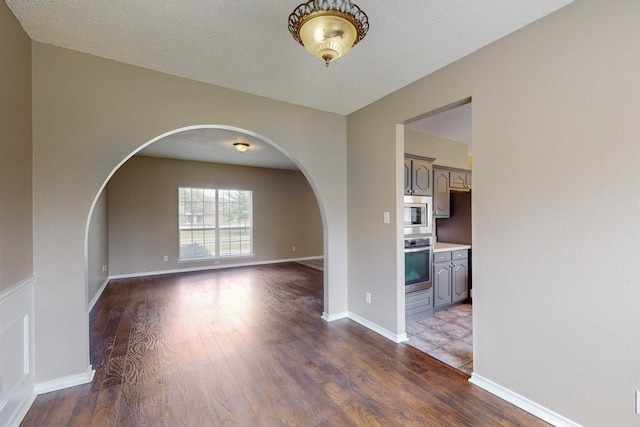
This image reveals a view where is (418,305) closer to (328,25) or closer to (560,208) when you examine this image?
(560,208)

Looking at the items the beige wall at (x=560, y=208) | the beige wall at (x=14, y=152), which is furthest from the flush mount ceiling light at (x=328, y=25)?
the beige wall at (x=14, y=152)

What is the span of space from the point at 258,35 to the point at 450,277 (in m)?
3.62

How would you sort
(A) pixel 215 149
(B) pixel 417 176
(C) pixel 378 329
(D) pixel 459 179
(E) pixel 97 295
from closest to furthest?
(C) pixel 378 329, (B) pixel 417 176, (D) pixel 459 179, (E) pixel 97 295, (A) pixel 215 149

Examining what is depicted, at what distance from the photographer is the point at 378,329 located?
323 centimetres

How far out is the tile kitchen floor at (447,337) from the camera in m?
2.63

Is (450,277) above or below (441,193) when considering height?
below

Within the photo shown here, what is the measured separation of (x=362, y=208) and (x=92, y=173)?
265 cm

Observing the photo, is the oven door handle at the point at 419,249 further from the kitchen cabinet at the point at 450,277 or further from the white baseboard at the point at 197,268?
the white baseboard at the point at 197,268

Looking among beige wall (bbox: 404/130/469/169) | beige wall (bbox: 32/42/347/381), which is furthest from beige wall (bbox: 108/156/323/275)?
beige wall (bbox: 404/130/469/169)

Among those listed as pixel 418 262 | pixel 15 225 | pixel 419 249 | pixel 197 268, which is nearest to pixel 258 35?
pixel 15 225

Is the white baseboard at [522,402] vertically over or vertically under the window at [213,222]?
under

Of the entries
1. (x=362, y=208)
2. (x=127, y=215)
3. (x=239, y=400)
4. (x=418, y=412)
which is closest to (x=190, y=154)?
(x=127, y=215)

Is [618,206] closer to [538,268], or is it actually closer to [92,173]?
[538,268]

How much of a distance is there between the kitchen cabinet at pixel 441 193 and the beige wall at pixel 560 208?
5.62 feet
